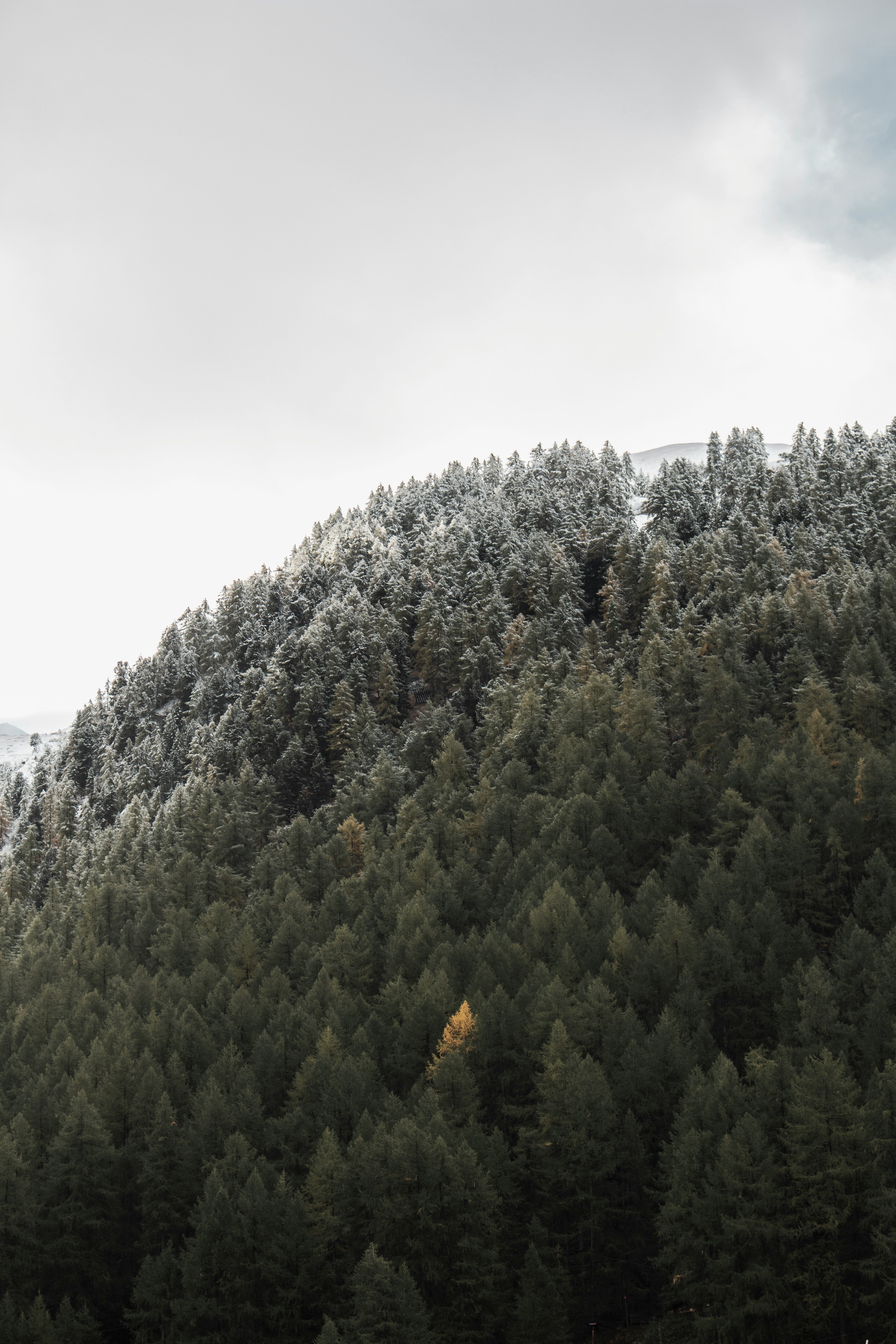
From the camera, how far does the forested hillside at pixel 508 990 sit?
39688 millimetres

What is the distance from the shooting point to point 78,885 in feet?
398

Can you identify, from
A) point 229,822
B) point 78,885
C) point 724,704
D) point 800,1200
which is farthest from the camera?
point 78,885

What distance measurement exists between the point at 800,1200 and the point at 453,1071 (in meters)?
17.3

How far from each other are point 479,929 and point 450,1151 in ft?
95.3

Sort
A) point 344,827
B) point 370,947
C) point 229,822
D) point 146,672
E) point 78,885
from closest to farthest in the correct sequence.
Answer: point 370,947, point 344,827, point 229,822, point 78,885, point 146,672

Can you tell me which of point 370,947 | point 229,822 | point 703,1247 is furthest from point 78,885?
point 703,1247

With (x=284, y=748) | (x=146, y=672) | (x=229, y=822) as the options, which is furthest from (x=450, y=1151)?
(x=146, y=672)

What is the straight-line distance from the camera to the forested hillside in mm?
39688

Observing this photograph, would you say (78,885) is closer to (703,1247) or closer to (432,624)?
(432,624)

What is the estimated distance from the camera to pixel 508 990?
5844cm

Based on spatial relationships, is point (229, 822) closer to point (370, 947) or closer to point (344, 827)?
point (344, 827)

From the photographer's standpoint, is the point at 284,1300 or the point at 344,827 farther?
the point at 344,827

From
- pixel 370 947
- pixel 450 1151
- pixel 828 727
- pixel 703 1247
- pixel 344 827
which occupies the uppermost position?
pixel 828 727

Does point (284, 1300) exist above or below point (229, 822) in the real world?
below
